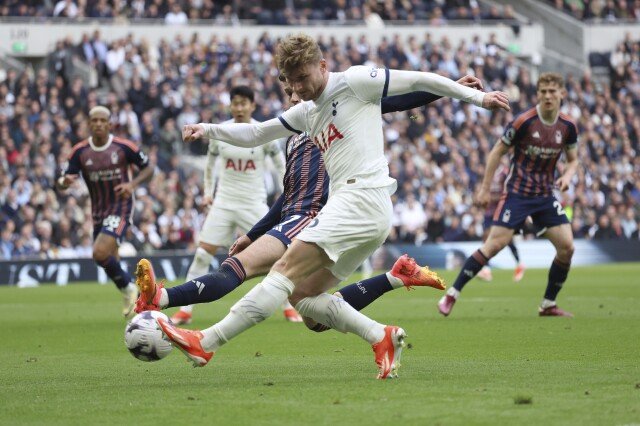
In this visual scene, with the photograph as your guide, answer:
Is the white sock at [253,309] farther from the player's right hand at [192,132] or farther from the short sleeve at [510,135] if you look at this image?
the short sleeve at [510,135]

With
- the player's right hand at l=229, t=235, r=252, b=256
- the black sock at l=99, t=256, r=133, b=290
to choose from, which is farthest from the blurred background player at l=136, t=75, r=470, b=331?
the black sock at l=99, t=256, r=133, b=290

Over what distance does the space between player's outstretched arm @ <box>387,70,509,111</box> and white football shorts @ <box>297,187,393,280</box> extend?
71 centimetres

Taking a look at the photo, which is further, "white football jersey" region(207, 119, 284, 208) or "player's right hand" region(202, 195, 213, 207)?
"white football jersey" region(207, 119, 284, 208)

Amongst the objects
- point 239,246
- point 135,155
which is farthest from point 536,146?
point 239,246

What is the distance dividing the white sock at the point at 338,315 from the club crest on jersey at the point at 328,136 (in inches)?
42.9

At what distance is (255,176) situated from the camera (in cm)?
1490

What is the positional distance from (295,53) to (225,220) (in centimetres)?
743

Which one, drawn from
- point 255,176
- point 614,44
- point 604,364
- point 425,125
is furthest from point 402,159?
point 604,364

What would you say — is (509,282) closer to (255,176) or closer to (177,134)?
(255,176)

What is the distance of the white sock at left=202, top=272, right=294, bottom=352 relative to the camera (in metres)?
7.77

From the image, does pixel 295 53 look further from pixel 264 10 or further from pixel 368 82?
pixel 264 10

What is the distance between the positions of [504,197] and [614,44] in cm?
2990

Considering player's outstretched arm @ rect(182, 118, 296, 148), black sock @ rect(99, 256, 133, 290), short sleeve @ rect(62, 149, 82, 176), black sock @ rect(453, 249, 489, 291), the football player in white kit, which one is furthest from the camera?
black sock @ rect(99, 256, 133, 290)

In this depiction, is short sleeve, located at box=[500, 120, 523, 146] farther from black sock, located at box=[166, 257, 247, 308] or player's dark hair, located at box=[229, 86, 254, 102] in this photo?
black sock, located at box=[166, 257, 247, 308]
